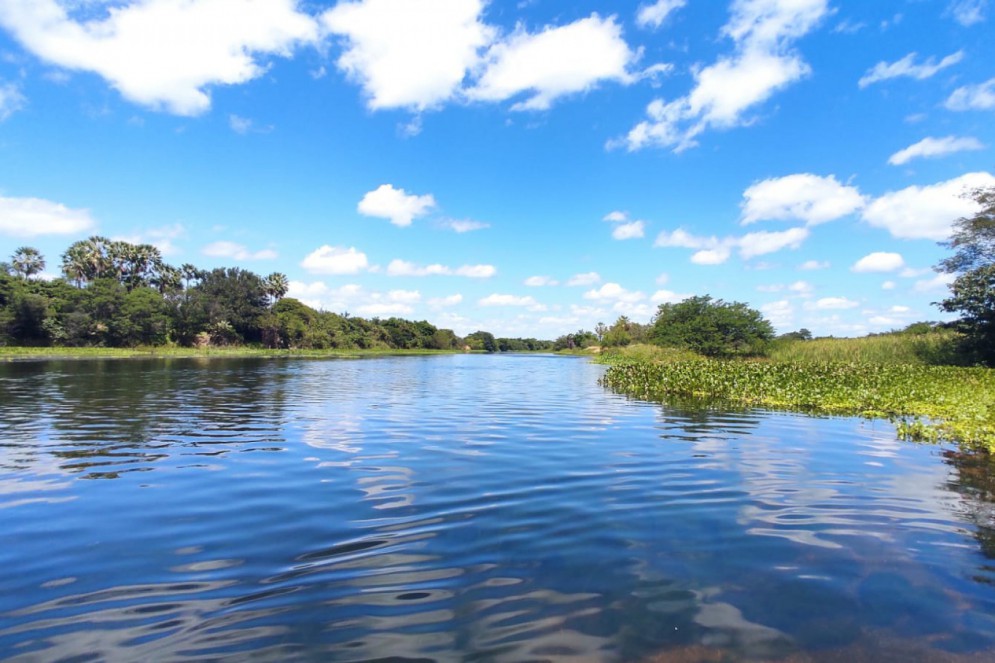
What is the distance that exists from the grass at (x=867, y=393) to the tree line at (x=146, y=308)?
8474 centimetres

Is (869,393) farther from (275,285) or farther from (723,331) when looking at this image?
(275,285)

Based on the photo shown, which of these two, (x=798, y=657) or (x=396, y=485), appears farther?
(x=396, y=485)

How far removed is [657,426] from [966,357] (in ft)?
111

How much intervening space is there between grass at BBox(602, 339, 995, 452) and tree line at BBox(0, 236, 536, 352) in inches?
3336

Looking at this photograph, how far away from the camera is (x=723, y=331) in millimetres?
53250

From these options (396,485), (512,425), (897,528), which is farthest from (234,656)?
(512,425)

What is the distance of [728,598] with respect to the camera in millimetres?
4941

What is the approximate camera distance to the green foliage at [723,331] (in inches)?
1998

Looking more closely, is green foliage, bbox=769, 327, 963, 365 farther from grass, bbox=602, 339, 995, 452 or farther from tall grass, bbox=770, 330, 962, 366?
grass, bbox=602, 339, 995, 452

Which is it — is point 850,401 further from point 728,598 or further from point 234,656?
point 234,656

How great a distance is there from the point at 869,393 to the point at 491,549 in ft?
72.6

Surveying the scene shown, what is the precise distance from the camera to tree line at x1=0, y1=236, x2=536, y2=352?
7469cm

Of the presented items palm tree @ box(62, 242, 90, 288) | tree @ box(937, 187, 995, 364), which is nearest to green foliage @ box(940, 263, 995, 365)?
tree @ box(937, 187, 995, 364)

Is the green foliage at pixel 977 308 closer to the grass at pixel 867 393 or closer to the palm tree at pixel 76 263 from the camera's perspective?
the grass at pixel 867 393
